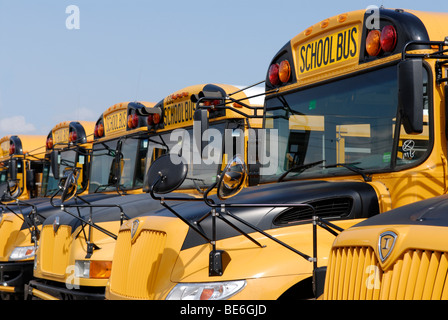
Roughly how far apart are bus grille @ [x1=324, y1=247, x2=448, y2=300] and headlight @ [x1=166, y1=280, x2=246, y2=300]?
0.70 metres

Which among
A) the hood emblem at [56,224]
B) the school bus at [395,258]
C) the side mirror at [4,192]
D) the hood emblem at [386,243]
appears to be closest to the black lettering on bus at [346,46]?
the school bus at [395,258]

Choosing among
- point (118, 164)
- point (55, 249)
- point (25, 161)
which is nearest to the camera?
point (55, 249)

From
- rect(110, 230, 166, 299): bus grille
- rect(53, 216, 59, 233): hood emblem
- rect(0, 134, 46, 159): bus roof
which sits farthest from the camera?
rect(0, 134, 46, 159): bus roof

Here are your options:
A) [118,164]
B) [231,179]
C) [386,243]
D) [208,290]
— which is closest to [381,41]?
[231,179]

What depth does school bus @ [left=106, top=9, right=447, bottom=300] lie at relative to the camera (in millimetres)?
3004

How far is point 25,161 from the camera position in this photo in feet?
38.7

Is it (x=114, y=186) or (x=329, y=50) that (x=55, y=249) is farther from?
(x=329, y=50)

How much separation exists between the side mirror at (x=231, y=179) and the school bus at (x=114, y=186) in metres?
2.17

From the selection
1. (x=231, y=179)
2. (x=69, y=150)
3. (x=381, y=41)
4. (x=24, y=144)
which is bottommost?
(x=231, y=179)

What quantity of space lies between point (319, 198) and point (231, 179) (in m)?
0.67

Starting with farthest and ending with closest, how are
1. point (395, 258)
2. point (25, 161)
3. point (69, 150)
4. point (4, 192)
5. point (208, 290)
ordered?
1. point (25, 161)
2. point (69, 150)
3. point (4, 192)
4. point (208, 290)
5. point (395, 258)

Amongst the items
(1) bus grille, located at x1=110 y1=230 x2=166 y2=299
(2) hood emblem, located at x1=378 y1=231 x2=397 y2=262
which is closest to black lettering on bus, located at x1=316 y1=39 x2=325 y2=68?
(1) bus grille, located at x1=110 y1=230 x2=166 y2=299

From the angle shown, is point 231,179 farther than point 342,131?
No

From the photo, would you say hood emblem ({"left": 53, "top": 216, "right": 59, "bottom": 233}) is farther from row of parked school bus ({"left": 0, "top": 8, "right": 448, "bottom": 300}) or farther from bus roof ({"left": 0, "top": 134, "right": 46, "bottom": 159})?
bus roof ({"left": 0, "top": 134, "right": 46, "bottom": 159})
